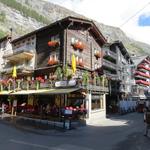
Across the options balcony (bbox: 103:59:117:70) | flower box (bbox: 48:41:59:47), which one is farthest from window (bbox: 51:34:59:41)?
balcony (bbox: 103:59:117:70)

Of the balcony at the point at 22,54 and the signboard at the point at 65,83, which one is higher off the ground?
the balcony at the point at 22,54

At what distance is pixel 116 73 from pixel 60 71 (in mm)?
28761

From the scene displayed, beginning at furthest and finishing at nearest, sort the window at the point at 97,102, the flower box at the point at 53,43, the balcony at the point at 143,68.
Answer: the balcony at the point at 143,68 < the flower box at the point at 53,43 < the window at the point at 97,102

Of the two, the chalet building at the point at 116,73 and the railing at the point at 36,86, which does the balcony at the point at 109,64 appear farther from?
the railing at the point at 36,86

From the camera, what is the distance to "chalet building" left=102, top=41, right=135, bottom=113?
139ft

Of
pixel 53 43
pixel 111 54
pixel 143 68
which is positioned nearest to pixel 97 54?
pixel 53 43

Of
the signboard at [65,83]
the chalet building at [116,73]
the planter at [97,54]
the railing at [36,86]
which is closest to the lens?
the signboard at [65,83]

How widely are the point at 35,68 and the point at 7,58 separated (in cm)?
813

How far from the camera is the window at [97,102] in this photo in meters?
28.7

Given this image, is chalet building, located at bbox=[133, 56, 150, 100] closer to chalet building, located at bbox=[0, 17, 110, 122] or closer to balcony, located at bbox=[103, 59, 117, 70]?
balcony, located at bbox=[103, 59, 117, 70]

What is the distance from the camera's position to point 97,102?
98.5ft

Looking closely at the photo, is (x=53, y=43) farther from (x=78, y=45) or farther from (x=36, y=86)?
(x=36, y=86)

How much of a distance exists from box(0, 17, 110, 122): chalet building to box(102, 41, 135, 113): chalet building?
494 cm

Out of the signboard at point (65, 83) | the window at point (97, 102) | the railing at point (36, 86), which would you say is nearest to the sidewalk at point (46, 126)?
the signboard at point (65, 83)
